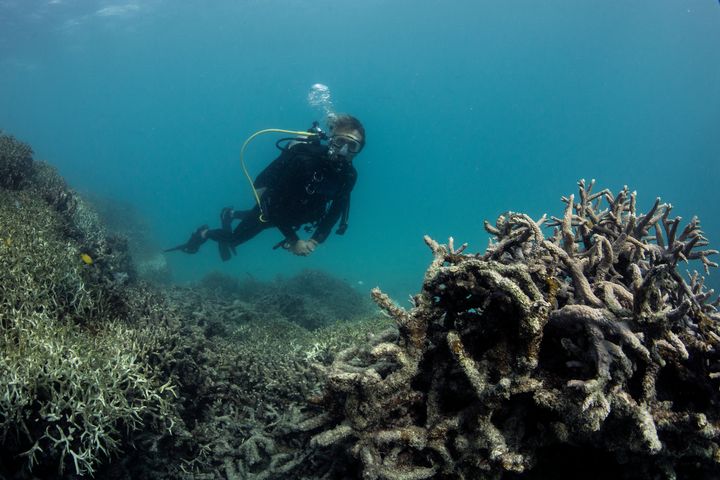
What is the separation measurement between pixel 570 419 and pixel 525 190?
195m

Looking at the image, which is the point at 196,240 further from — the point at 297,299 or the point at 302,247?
the point at 302,247

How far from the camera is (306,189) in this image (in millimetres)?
9922

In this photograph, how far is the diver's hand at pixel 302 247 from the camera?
898cm

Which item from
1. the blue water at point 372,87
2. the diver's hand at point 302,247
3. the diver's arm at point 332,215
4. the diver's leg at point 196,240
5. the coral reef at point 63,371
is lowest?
the coral reef at point 63,371

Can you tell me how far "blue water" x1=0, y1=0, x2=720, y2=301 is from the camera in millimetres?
51719

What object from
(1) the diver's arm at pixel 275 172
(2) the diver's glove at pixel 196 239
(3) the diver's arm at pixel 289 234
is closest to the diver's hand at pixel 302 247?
(3) the diver's arm at pixel 289 234

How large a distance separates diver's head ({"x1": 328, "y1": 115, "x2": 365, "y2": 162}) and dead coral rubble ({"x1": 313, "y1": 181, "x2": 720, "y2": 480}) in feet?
23.0

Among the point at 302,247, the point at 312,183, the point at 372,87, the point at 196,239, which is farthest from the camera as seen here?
the point at 372,87

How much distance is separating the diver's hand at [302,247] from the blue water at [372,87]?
16.2 metres

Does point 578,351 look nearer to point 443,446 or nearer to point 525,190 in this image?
point 443,446

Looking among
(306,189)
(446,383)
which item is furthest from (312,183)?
(446,383)

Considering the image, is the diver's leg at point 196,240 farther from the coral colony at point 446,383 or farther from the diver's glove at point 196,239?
the coral colony at point 446,383

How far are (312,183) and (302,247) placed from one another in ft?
6.02

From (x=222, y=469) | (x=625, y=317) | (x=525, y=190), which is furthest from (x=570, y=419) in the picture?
(x=525, y=190)
